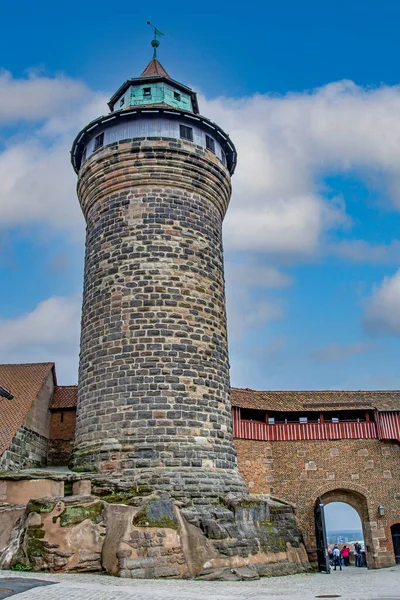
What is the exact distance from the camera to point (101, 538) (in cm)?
894

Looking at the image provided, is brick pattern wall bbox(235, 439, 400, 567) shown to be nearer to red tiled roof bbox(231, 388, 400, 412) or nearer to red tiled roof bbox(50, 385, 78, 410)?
red tiled roof bbox(231, 388, 400, 412)

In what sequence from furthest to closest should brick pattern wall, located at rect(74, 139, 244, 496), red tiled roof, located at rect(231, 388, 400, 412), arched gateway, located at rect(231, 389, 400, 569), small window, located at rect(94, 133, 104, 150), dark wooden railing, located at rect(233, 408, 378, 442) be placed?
red tiled roof, located at rect(231, 388, 400, 412) → dark wooden railing, located at rect(233, 408, 378, 442) → arched gateway, located at rect(231, 389, 400, 569) → small window, located at rect(94, 133, 104, 150) → brick pattern wall, located at rect(74, 139, 244, 496)

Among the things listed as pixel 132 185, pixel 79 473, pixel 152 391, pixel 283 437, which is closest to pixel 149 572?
pixel 79 473

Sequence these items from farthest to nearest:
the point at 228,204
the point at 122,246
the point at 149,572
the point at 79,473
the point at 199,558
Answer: the point at 228,204 < the point at 122,246 < the point at 79,473 < the point at 199,558 < the point at 149,572

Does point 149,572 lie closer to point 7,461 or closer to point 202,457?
point 202,457

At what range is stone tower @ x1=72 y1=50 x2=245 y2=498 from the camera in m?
11.0

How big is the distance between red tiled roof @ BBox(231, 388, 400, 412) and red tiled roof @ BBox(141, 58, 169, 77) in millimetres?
11909

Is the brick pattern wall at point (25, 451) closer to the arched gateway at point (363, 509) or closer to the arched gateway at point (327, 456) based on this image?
the arched gateway at point (327, 456)

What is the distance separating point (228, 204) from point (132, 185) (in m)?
2.93

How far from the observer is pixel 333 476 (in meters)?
21.3

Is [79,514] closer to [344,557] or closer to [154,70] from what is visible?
[154,70]

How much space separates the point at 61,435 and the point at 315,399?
11744 mm

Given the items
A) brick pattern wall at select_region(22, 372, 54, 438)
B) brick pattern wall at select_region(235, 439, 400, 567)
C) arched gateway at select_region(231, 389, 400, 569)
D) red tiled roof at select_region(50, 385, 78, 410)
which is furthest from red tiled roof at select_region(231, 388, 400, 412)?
brick pattern wall at select_region(22, 372, 54, 438)

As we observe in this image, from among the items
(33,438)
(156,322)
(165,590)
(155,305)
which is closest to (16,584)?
(165,590)
